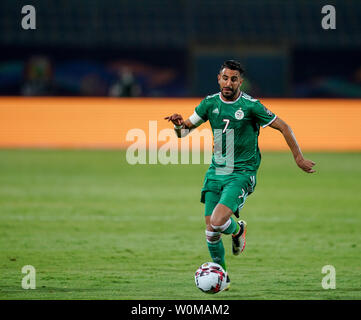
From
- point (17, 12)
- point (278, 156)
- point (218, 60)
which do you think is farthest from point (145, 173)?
point (17, 12)

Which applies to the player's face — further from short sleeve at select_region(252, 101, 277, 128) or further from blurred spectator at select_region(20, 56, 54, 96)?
blurred spectator at select_region(20, 56, 54, 96)

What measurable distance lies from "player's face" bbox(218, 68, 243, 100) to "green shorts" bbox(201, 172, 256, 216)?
85 centimetres

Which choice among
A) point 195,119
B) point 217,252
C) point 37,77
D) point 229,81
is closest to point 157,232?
point 217,252

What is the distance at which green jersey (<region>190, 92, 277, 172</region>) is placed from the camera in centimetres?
765

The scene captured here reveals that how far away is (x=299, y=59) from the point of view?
32219 mm

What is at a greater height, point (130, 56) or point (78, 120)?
point (130, 56)

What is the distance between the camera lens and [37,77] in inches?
1230

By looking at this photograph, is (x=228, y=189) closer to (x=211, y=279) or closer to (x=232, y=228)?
(x=232, y=228)

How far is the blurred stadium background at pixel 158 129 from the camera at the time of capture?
8477 millimetres

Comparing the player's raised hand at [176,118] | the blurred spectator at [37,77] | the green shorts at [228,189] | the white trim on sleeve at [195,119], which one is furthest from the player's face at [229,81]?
the blurred spectator at [37,77]

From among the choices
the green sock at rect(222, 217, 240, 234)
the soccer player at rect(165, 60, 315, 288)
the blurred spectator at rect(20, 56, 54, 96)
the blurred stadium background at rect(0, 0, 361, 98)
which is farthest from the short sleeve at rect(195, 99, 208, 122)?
the blurred spectator at rect(20, 56, 54, 96)

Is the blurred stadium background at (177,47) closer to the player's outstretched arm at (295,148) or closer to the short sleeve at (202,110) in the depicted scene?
the short sleeve at (202,110)
